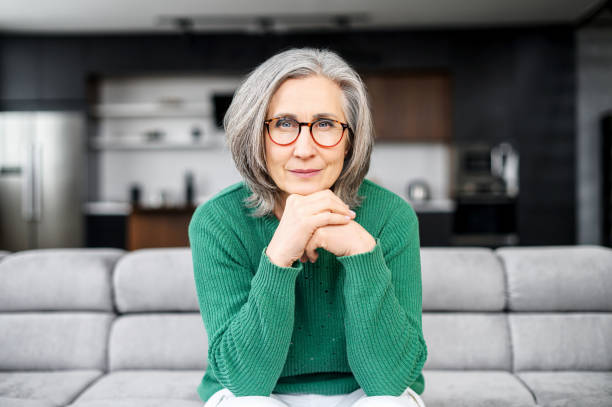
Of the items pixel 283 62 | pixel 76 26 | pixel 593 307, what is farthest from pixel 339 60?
pixel 76 26

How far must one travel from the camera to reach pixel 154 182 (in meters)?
5.96

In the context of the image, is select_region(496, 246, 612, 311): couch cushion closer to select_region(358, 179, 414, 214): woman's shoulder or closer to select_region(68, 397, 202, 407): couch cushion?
select_region(358, 179, 414, 214): woman's shoulder

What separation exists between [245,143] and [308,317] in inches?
16.9

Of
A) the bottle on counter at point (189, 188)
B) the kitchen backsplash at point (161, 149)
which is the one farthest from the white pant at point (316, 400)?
the kitchen backsplash at point (161, 149)

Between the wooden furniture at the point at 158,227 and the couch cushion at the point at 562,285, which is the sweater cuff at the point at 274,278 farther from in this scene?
the wooden furniture at the point at 158,227

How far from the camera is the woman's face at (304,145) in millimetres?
1007

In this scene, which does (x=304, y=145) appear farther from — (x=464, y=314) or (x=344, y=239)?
(x=464, y=314)

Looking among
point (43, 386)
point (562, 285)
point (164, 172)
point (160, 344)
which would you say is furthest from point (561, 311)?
point (164, 172)

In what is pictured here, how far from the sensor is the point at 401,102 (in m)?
5.46

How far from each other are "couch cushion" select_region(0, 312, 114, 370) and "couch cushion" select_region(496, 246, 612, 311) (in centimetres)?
145

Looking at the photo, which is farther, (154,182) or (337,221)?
(154,182)

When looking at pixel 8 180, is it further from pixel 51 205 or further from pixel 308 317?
pixel 308 317

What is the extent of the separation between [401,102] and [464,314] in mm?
4159

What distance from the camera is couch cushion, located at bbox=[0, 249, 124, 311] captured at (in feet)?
5.49
